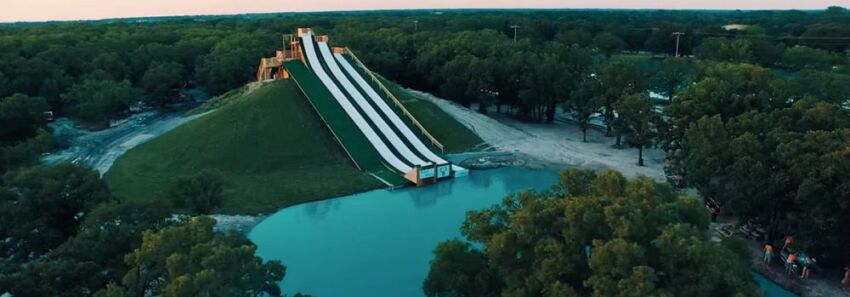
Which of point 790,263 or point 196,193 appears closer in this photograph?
point 790,263

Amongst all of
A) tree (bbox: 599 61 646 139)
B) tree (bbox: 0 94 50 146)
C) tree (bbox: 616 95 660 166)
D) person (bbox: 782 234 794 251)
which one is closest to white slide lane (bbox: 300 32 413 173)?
tree (bbox: 616 95 660 166)

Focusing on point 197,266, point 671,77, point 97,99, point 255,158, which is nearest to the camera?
point 197,266

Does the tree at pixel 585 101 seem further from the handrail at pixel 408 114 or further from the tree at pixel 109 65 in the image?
the tree at pixel 109 65

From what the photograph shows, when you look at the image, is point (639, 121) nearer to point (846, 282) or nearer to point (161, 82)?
point (846, 282)

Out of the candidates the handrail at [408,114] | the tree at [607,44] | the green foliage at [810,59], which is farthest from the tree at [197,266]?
the tree at [607,44]

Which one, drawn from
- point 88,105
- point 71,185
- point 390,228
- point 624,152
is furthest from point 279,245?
point 88,105

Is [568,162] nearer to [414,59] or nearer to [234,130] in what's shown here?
[234,130]

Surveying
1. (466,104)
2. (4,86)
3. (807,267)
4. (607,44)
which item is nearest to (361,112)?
(466,104)
